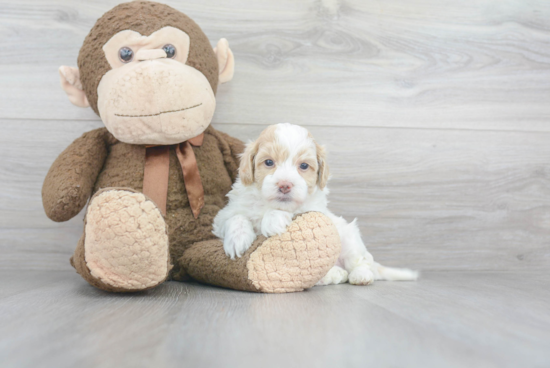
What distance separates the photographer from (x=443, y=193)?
155 cm

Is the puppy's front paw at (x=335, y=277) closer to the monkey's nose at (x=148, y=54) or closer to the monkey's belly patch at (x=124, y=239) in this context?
the monkey's belly patch at (x=124, y=239)

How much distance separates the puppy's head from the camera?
1.03 m

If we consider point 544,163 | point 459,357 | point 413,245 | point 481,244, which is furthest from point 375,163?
point 459,357

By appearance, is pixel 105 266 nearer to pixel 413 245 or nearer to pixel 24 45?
pixel 24 45

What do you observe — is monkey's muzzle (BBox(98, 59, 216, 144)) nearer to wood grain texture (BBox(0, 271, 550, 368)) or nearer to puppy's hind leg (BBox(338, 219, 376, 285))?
wood grain texture (BBox(0, 271, 550, 368))

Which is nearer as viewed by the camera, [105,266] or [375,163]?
[105,266]

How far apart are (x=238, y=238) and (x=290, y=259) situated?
147 millimetres

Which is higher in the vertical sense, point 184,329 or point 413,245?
point 184,329

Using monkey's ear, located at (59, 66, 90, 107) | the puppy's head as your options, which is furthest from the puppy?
monkey's ear, located at (59, 66, 90, 107)

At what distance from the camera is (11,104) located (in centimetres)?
139

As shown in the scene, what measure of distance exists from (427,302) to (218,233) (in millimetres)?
556

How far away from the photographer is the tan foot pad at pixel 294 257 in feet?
3.04

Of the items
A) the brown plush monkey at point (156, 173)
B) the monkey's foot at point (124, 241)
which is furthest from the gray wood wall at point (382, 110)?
the monkey's foot at point (124, 241)

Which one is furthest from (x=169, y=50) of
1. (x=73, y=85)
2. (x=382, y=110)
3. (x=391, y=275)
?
(x=391, y=275)
